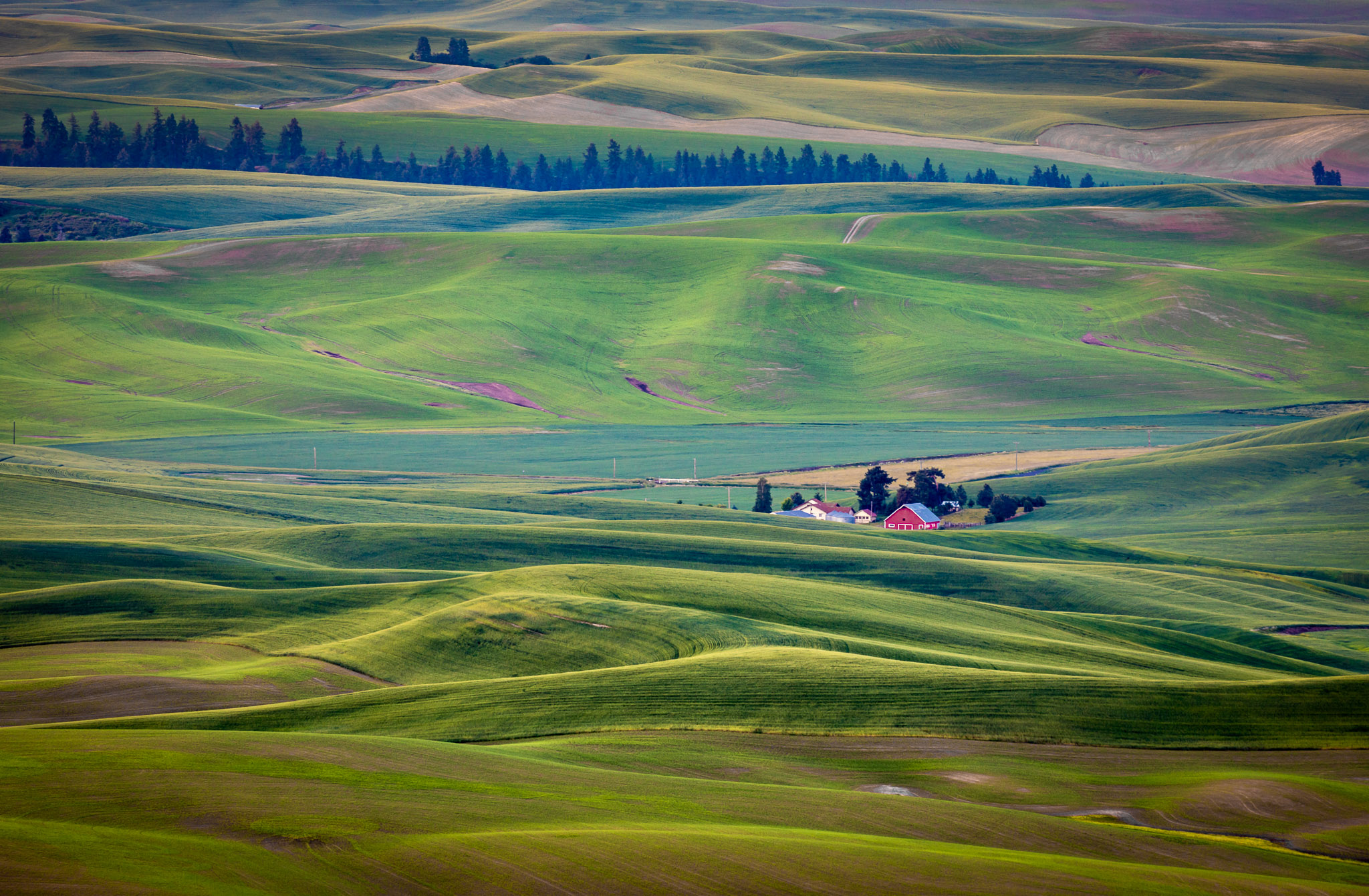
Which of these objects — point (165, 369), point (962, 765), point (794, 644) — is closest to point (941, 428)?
point (165, 369)

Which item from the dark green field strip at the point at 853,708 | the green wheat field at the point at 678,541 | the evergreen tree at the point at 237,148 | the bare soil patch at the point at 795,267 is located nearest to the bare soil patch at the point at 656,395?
the green wheat field at the point at 678,541

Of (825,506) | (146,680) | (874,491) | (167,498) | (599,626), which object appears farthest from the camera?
(874,491)

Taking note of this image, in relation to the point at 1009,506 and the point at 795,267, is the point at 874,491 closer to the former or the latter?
the point at 1009,506

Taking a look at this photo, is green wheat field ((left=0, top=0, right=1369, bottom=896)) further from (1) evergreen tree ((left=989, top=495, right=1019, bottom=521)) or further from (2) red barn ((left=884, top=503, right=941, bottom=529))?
(2) red barn ((left=884, top=503, right=941, bottom=529))

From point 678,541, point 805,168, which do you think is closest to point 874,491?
point 678,541

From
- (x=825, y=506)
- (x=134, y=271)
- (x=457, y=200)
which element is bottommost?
(x=825, y=506)

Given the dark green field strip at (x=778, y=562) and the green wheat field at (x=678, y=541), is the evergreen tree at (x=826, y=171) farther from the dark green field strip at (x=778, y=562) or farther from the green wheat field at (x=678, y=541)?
the dark green field strip at (x=778, y=562)

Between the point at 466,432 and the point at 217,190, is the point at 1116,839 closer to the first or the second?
the point at 466,432
